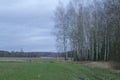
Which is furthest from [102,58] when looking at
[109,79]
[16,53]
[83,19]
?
[16,53]

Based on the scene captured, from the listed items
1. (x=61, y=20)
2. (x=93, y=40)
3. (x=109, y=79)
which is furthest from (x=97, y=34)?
(x=109, y=79)

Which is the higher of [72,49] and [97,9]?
[97,9]

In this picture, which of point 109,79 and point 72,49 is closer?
point 109,79

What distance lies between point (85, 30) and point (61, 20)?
8.16 metres

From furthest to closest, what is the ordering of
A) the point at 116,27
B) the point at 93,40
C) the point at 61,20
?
the point at 61,20 → the point at 93,40 → the point at 116,27

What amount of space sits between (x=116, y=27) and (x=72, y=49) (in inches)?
1677

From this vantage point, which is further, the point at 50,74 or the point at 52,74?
the point at 52,74

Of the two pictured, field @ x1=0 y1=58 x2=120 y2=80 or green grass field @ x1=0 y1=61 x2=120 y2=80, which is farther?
field @ x1=0 y1=58 x2=120 y2=80

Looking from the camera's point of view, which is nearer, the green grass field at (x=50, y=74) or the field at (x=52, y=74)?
the green grass field at (x=50, y=74)

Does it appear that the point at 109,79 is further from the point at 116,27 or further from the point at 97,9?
the point at 97,9

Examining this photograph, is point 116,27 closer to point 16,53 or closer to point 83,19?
point 83,19

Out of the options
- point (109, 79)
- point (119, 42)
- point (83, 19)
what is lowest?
point (109, 79)

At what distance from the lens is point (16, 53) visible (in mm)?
160875

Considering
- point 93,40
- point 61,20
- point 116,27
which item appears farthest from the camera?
point 61,20
